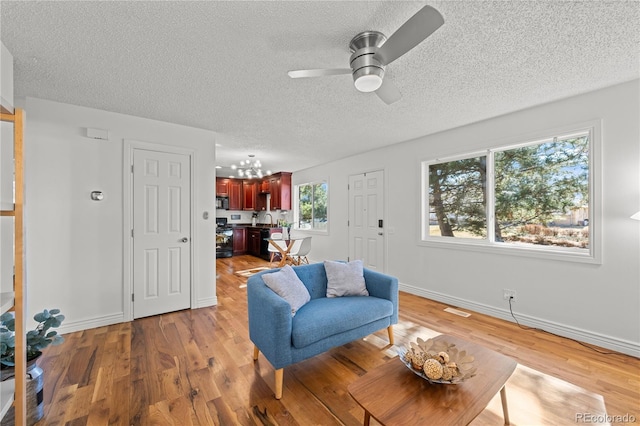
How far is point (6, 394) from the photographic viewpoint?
1354mm

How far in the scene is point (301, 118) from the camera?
10.4 ft

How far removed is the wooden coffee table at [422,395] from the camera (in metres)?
1.12

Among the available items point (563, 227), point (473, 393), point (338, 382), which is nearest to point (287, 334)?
point (338, 382)

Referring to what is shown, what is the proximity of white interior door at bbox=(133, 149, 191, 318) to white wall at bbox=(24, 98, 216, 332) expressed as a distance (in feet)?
0.53

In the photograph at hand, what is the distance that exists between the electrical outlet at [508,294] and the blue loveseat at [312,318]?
1.60 meters

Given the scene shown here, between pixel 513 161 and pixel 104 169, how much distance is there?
16.0 ft

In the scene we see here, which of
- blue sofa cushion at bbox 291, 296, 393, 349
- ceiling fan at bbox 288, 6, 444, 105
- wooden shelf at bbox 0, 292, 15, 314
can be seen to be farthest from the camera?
blue sofa cushion at bbox 291, 296, 393, 349

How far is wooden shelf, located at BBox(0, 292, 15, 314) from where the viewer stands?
1.27 meters

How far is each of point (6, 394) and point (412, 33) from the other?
9.36 ft

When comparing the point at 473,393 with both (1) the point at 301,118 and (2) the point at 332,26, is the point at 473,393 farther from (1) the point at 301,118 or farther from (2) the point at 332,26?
(1) the point at 301,118

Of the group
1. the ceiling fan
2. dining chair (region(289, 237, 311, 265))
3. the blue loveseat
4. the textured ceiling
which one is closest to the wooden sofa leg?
the blue loveseat

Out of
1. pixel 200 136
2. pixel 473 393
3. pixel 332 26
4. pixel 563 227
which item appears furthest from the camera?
pixel 200 136

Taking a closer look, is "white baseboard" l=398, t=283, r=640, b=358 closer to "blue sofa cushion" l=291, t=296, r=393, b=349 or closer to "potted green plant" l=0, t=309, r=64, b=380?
"blue sofa cushion" l=291, t=296, r=393, b=349

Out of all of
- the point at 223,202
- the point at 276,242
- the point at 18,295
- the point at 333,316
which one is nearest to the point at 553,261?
the point at 333,316
